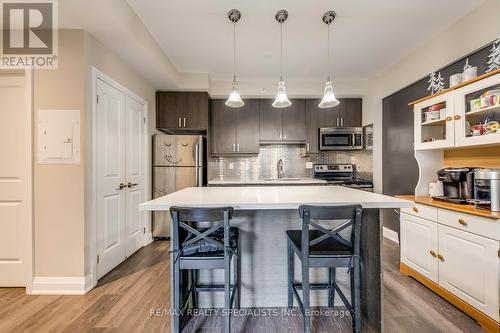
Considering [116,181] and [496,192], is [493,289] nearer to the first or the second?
[496,192]

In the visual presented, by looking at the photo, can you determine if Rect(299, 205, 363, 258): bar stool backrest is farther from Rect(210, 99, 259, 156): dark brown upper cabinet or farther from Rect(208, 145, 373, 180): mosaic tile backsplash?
Rect(208, 145, 373, 180): mosaic tile backsplash

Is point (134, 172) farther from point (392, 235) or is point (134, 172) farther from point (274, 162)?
point (392, 235)

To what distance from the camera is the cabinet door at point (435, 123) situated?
7.18ft

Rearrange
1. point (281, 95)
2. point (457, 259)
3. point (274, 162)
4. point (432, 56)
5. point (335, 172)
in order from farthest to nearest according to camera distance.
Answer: point (274, 162) → point (335, 172) → point (432, 56) → point (281, 95) → point (457, 259)

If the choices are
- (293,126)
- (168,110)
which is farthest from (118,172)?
(293,126)

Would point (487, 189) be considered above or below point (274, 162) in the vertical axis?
below

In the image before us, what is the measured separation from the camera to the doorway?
2457 mm

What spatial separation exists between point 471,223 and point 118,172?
3405 mm

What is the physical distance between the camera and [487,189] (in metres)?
1.83

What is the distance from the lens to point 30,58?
87.0 inches

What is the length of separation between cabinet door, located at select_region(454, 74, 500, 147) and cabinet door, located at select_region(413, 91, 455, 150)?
66mm

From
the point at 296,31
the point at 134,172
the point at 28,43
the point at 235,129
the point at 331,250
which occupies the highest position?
the point at 296,31

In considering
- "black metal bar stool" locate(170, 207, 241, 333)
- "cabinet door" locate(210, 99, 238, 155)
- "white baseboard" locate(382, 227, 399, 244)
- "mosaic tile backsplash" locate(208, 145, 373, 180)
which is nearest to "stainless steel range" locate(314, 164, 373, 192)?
"mosaic tile backsplash" locate(208, 145, 373, 180)

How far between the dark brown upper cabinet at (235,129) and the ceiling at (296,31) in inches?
30.2
